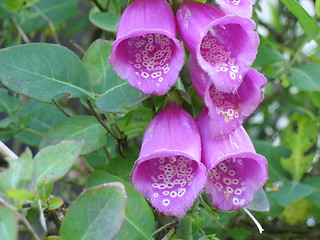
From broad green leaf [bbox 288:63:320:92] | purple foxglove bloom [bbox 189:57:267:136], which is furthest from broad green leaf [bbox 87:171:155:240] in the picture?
broad green leaf [bbox 288:63:320:92]

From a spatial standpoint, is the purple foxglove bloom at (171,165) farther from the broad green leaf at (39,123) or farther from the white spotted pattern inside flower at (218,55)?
the broad green leaf at (39,123)

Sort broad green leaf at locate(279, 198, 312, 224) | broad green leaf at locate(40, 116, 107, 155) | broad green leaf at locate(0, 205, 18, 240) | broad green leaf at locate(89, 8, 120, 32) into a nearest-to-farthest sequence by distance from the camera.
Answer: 1. broad green leaf at locate(0, 205, 18, 240)
2. broad green leaf at locate(40, 116, 107, 155)
3. broad green leaf at locate(89, 8, 120, 32)
4. broad green leaf at locate(279, 198, 312, 224)

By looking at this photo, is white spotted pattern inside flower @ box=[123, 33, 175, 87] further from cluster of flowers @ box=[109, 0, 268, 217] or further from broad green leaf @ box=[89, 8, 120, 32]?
broad green leaf @ box=[89, 8, 120, 32]

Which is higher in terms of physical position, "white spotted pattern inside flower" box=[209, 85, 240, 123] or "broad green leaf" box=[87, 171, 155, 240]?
"white spotted pattern inside flower" box=[209, 85, 240, 123]

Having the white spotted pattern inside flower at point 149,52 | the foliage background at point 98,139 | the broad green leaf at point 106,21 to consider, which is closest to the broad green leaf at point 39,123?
the foliage background at point 98,139

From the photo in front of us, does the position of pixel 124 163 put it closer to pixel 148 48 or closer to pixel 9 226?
pixel 148 48

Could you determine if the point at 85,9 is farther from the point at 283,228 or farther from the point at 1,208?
the point at 1,208

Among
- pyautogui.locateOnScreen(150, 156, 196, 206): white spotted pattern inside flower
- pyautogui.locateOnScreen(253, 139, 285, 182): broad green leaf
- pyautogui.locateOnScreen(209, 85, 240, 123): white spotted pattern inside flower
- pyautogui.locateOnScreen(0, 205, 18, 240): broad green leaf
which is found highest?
pyautogui.locateOnScreen(0, 205, 18, 240): broad green leaf

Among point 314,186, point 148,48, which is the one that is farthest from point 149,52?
point 314,186
